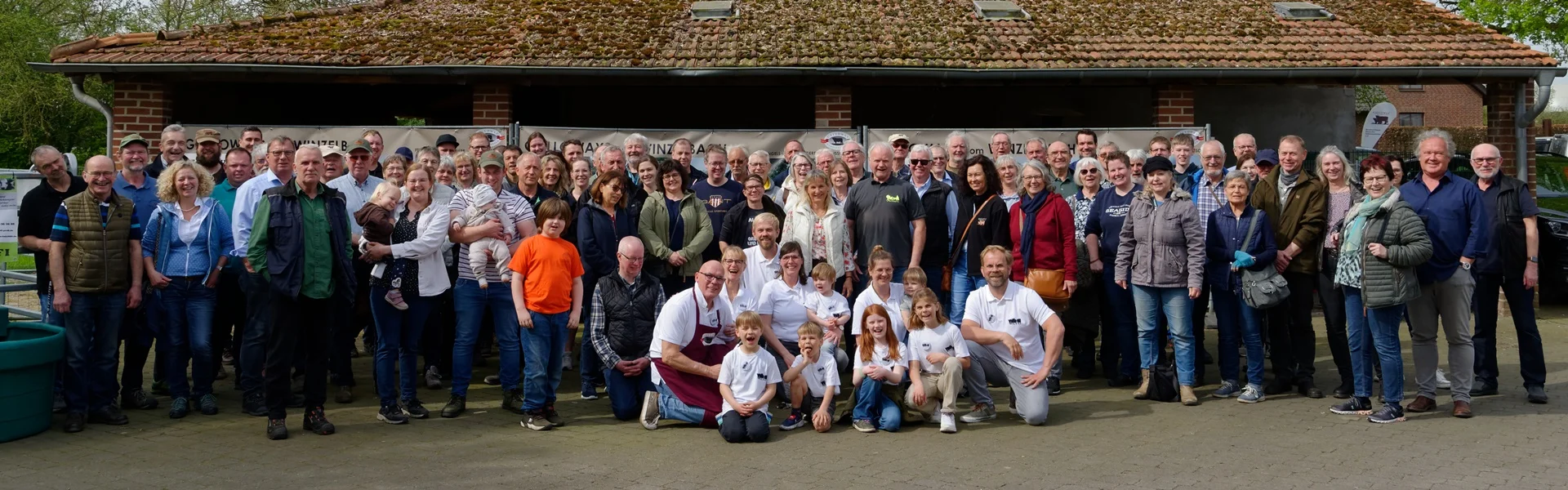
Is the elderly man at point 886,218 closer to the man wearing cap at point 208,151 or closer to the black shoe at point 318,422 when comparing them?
the black shoe at point 318,422

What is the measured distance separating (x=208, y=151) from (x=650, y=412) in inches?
148

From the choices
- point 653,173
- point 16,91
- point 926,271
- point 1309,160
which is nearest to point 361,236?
point 653,173

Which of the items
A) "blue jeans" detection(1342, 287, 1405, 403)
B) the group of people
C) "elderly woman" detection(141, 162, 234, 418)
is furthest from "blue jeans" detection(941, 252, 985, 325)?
"elderly woman" detection(141, 162, 234, 418)

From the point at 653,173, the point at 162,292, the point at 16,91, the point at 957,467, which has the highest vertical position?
the point at 16,91

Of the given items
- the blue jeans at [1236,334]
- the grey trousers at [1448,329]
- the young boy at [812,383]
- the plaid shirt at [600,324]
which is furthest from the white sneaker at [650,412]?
the grey trousers at [1448,329]

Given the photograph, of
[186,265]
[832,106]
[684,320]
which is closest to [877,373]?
[684,320]

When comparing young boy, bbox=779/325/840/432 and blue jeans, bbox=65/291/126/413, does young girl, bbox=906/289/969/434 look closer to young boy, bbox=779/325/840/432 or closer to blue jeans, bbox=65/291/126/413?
young boy, bbox=779/325/840/432

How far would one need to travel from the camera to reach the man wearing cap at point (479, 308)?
7566 millimetres

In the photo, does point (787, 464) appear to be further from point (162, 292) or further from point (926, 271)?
point (162, 292)

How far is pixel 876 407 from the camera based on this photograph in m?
7.25

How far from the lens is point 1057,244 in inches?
329

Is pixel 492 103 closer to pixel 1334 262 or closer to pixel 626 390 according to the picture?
pixel 626 390

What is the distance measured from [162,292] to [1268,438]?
21.5 feet

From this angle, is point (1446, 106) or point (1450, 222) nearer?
point (1450, 222)
